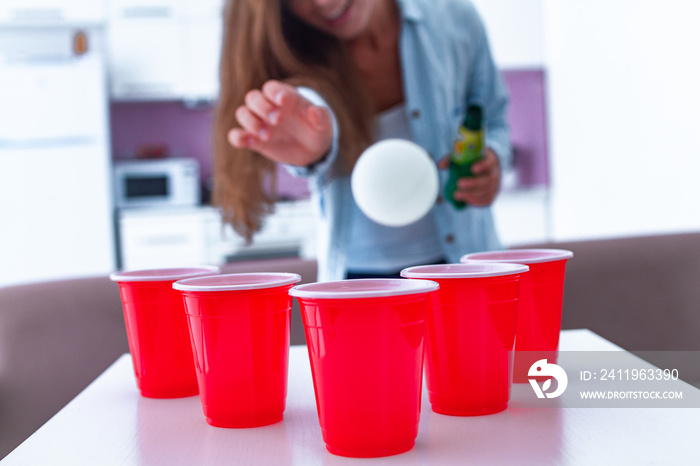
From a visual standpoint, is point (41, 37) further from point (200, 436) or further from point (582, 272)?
point (200, 436)

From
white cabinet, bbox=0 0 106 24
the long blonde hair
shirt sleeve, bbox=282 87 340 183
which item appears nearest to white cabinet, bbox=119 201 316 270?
white cabinet, bbox=0 0 106 24

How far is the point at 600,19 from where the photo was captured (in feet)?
10.5

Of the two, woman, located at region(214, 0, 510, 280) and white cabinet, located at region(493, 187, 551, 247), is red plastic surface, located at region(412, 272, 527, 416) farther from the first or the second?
white cabinet, located at region(493, 187, 551, 247)

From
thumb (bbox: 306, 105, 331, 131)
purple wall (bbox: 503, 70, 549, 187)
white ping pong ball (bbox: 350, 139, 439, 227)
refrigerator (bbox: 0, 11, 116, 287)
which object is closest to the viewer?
white ping pong ball (bbox: 350, 139, 439, 227)

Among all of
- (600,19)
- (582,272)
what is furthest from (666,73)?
(582,272)

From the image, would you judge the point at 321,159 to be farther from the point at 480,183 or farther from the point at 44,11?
the point at 44,11

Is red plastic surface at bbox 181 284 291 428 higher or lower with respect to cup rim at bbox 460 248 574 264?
lower

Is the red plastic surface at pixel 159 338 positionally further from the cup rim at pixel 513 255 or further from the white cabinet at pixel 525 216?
the white cabinet at pixel 525 216

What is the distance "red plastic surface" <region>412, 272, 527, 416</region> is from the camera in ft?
1.99

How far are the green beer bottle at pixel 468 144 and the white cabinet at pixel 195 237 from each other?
96.5 inches

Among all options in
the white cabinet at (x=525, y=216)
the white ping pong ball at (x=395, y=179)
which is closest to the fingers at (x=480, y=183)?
the white ping pong ball at (x=395, y=179)

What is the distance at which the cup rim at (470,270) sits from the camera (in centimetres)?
60

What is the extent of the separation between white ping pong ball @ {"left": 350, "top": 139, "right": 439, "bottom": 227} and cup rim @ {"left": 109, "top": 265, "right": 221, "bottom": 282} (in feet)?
0.76

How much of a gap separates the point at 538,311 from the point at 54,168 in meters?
3.35
